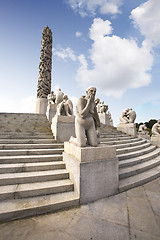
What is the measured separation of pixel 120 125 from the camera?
32.5ft

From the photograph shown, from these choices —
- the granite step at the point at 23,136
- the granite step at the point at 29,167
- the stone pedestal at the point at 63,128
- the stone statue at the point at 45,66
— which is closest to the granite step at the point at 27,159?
the granite step at the point at 29,167

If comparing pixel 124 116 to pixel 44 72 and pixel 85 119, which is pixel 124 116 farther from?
pixel 44 72

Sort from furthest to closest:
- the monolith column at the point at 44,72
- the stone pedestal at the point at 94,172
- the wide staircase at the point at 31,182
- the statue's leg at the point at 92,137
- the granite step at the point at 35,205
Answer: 1. the monolith column at the point at 44,72
2. the statue's leg at the point at 92,137
3. the stone pedestal at the point at 94,172
4. the wide staircase at the point at 31,182
5. the granite step at the point at 35,205

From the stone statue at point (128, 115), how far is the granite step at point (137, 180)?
566cm

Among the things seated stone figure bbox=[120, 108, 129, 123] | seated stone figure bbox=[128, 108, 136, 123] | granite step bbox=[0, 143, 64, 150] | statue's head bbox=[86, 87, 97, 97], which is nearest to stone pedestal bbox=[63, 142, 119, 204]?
statue's head bbox=[86, 87, 97, 97]

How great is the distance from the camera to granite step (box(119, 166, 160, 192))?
3.29m

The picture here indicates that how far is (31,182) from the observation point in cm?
302

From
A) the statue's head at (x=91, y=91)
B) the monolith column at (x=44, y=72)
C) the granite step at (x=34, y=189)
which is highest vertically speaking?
the monolith column at (x=44, y=72)

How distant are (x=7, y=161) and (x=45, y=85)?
18514 millimetres

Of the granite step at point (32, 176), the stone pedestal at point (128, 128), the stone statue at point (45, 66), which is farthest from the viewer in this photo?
the stone statue at point (45, 66)

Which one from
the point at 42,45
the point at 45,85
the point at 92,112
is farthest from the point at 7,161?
the point at 42,45

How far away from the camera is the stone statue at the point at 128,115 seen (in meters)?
9.40

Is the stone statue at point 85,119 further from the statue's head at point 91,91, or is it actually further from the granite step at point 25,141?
the granite step at point 25,141

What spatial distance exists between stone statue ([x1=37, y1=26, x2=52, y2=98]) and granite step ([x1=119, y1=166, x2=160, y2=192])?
1885cm
